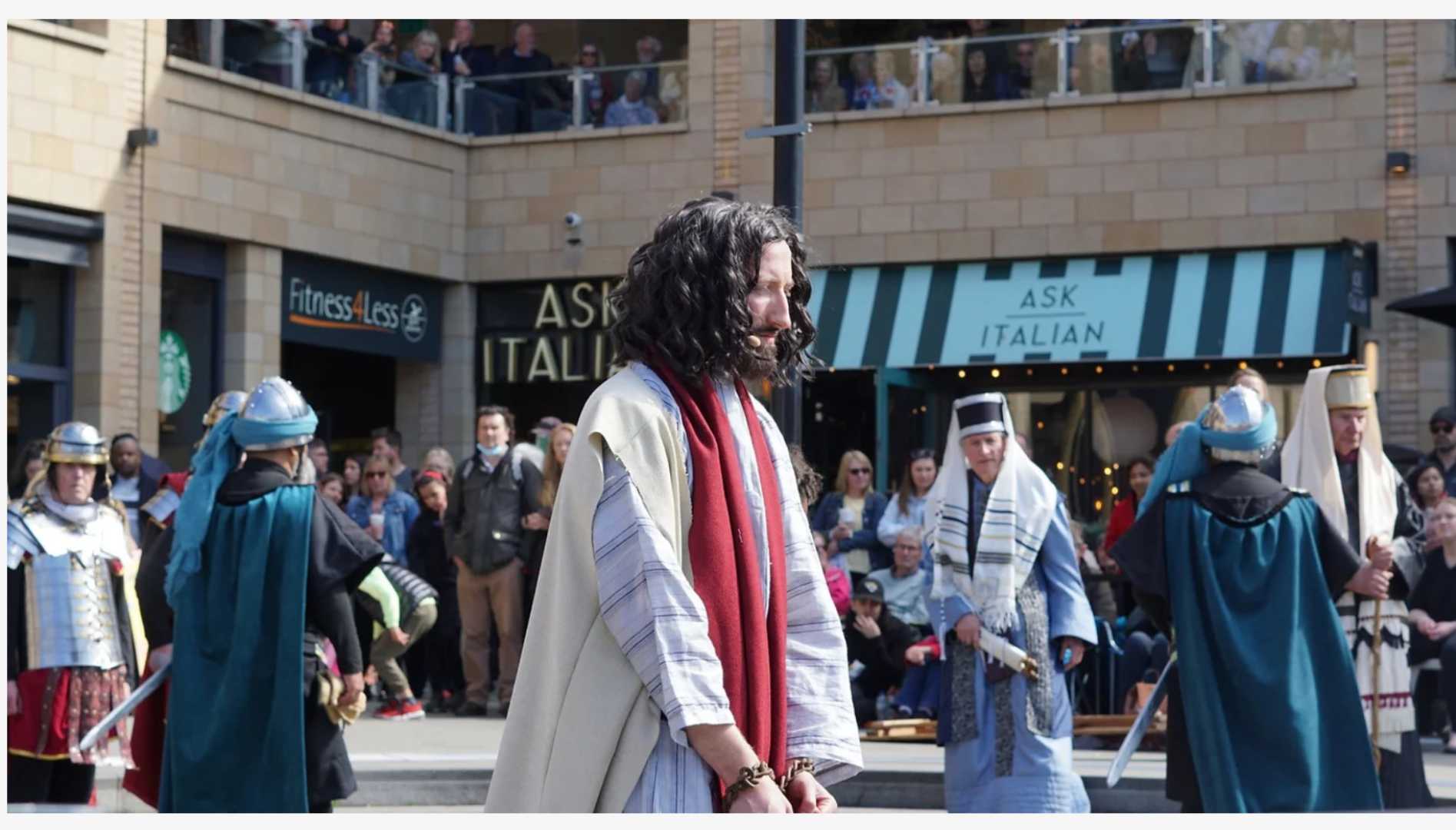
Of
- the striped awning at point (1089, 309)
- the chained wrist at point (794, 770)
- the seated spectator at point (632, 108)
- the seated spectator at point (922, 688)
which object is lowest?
the seated spectator at point (922, 688)

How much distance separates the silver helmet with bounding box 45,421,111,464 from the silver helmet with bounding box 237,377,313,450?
202 centimetres

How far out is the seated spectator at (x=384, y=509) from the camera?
16719 mm

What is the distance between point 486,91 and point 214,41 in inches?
140

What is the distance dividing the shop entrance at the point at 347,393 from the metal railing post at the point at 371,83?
2804 millimetres

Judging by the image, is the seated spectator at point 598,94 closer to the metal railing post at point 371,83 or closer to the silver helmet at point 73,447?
the metal railing post at point 371,83

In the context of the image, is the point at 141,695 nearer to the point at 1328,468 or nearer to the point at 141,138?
the point at 1328,468

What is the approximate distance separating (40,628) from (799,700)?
6764 millimetres

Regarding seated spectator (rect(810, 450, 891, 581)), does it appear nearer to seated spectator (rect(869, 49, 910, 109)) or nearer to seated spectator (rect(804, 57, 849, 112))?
seated spectator (rect(869, 49, 910, 109))

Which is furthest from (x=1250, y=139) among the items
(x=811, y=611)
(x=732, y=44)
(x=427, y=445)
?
(x=811, y=611)

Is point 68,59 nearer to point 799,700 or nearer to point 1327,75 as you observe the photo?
point 1327,75

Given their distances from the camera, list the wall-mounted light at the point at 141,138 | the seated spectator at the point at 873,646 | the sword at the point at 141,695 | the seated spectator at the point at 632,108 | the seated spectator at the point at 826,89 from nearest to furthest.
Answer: the sword at the point at 141,695 < the seated spectator at the point at 873,646 < the wall-mounted light at the point at 141,138 < the seated spectator at the point at 826,89 < the seated spectator at the point at 632,108

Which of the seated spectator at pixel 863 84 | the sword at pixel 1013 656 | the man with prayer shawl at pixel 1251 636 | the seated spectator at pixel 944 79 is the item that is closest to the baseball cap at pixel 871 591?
the sword at pixel 1013 656

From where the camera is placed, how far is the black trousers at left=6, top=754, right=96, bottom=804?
389 inches

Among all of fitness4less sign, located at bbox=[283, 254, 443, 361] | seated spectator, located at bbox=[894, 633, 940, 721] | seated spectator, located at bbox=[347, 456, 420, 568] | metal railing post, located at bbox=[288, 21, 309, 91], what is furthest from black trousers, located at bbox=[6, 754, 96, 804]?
metal railing post, located at bbox=[288, 21, 309, 91]
